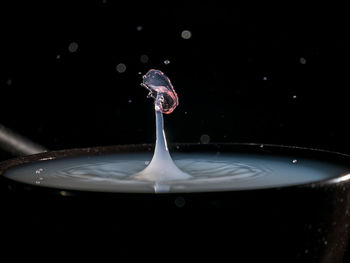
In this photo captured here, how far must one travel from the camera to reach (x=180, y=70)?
126 cm

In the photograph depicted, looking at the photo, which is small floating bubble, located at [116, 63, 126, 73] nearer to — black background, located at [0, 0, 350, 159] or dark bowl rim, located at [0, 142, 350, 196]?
black background, located at [0, 0, 350, 159]

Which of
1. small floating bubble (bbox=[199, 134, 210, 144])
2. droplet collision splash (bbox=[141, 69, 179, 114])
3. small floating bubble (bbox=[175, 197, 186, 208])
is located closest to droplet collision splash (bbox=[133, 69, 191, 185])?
droplet collision splash (bbox=[141, 69, 179, 114])

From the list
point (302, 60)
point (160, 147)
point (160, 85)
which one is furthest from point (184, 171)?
point (302, 60)

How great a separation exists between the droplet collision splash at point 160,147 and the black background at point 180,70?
0.21m

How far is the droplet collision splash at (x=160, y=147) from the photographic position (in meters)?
0.85

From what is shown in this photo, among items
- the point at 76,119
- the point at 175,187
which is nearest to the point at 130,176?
the point at 175,187

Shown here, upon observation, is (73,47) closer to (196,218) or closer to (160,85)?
A: (160,85)

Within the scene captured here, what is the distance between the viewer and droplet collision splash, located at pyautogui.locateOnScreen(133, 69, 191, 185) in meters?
0.85

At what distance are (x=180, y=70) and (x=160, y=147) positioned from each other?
0.37 metres

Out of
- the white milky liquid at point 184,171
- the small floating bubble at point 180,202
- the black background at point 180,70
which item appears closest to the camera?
the small floating bubble at point 180,202

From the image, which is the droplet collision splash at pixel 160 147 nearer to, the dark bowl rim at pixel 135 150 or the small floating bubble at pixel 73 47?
the dark bowl rim at pixel 135 150

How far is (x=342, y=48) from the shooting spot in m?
1.17

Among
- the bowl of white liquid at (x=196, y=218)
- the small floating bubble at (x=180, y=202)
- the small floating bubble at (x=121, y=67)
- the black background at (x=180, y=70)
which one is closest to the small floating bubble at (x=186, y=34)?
the black background at (x=180, y=70)

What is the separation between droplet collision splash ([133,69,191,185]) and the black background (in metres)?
0.21
